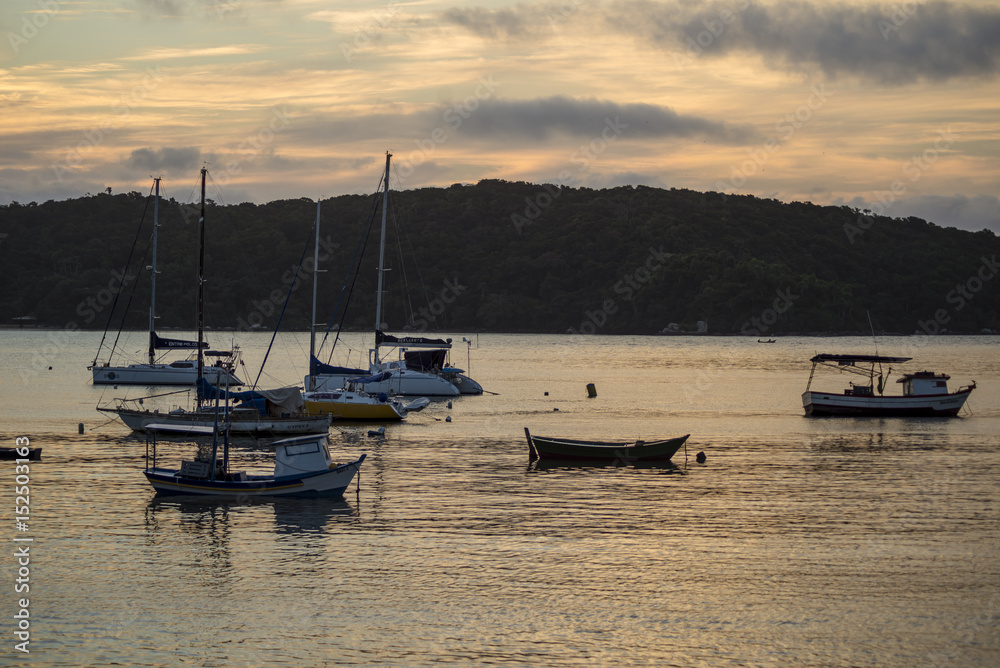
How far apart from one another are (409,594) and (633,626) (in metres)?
5.61

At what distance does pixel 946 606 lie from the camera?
79.4 ft

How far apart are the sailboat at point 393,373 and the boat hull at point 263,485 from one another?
35185 millimetres

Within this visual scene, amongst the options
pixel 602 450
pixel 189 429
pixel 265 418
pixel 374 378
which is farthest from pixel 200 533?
pixel 374 378

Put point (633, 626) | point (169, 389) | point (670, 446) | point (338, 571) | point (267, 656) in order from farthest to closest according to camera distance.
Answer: point (169, 389)
point (670, 446)
point (338, 571)
point (633, 626)
point (267, 656)

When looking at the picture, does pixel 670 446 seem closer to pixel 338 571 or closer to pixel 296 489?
pixel 296 489

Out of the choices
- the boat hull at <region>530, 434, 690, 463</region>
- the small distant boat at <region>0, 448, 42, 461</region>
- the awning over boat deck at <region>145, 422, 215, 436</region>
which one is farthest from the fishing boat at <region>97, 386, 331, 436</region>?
the boat hull at <region>530, 434, 690, 463</region>

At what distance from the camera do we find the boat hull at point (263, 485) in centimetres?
3509

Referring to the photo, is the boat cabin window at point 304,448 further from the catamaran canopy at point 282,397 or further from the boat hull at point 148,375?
the boat hull at point 148,375

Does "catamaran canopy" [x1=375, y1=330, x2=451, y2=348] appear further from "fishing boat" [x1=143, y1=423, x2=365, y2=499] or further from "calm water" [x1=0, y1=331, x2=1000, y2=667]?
"fishing boat" [x1=143, y1=423, x2=365, y2=499]

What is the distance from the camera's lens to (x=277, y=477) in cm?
3538

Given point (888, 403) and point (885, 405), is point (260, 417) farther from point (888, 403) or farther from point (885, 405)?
point (888, 403)

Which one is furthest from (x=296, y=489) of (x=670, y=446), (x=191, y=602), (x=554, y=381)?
(x=554, y=381)

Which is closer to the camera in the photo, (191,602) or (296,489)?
(191,602)

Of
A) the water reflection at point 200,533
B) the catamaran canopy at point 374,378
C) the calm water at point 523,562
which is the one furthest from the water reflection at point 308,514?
the catamaran canopy at point 374,378
